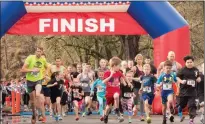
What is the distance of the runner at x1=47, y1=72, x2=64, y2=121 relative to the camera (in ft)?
44.3

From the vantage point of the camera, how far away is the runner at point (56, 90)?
13.5 m

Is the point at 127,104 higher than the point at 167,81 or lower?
lower

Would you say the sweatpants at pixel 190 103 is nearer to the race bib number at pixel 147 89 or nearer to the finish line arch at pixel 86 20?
the race bib number at pixel 147 89

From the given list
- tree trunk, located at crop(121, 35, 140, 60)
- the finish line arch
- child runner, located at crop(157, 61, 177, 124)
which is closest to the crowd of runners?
child runner, located at crop(157, 61, 177, 124)

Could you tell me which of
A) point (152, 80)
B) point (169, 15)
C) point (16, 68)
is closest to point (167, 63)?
point (152, 80)

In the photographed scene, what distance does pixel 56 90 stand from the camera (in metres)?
13.6

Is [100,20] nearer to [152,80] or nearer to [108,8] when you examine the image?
[108,8]

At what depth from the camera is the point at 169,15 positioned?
13.4 meters

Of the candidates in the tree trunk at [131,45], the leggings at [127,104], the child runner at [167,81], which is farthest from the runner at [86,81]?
the tree trunk at [131,45]

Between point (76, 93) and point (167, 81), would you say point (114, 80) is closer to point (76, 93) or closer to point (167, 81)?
point (167, 81)

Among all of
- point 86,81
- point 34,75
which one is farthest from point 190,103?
point 86,81

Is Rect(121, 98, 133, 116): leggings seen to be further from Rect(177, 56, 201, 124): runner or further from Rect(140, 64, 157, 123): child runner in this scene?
Rect(177, 56, 201, 124): runner

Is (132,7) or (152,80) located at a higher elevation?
(132,7)

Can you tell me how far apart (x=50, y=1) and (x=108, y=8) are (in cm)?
141
